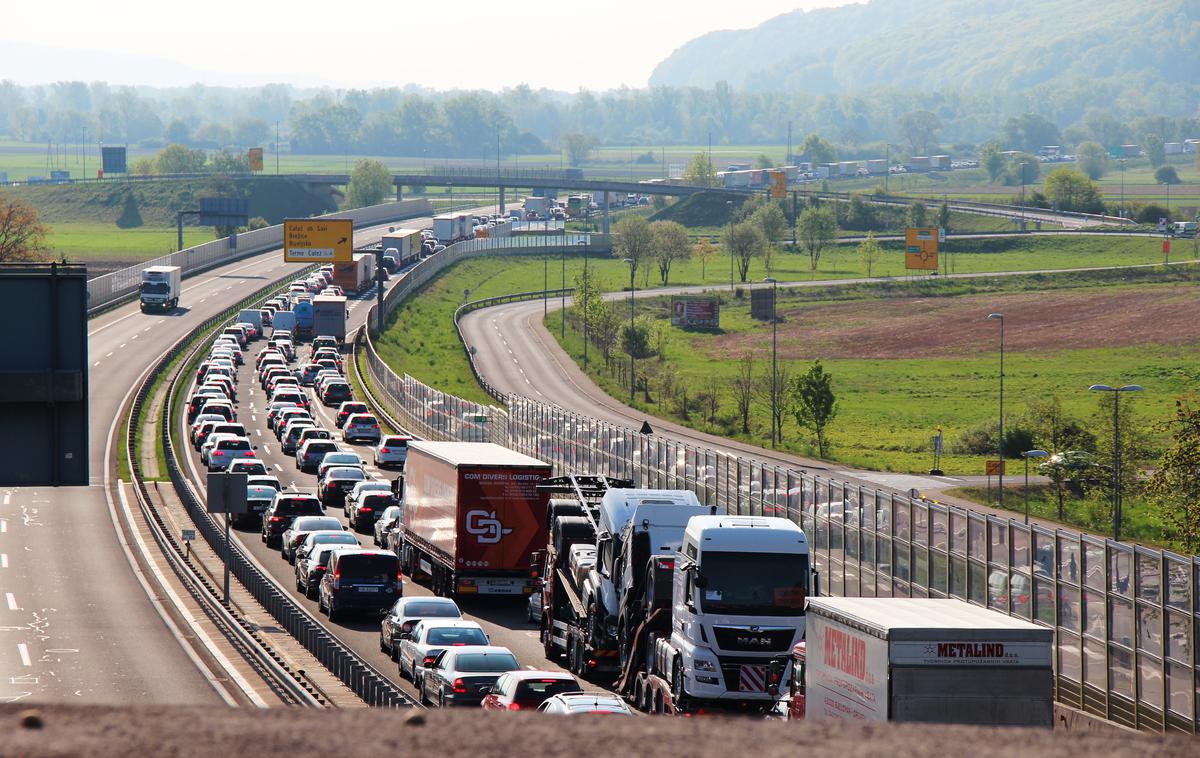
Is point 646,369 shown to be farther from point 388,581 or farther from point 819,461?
point 388,581

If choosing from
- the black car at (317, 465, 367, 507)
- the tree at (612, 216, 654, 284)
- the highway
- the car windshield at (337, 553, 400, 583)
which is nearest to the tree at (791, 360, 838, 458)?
the highway

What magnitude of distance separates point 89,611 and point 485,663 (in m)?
15.8

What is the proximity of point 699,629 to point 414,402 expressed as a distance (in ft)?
174

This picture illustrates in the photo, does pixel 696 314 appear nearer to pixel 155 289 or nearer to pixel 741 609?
pixel 155 289

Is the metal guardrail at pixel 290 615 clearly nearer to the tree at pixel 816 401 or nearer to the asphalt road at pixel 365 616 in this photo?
the asphalt road at pixel 365 616

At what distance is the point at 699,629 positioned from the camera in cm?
2458

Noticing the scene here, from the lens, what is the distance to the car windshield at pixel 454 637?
96.3 ft

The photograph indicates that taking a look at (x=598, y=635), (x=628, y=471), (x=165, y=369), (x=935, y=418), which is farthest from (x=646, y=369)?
(x=598, y=635)

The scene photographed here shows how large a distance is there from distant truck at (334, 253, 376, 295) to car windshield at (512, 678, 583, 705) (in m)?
113

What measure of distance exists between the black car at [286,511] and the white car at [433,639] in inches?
701

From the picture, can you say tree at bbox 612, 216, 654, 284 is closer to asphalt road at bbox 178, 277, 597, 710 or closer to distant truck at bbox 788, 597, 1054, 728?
asphalt road at bbox 178, 277, 597, 710

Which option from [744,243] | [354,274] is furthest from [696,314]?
[744,243]

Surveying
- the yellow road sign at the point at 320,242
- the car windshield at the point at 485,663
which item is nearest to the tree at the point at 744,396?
the yellow road sign at the point at 320,242

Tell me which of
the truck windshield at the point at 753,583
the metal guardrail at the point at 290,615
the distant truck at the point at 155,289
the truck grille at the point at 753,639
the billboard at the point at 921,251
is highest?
the billboard at the point at 921,251
